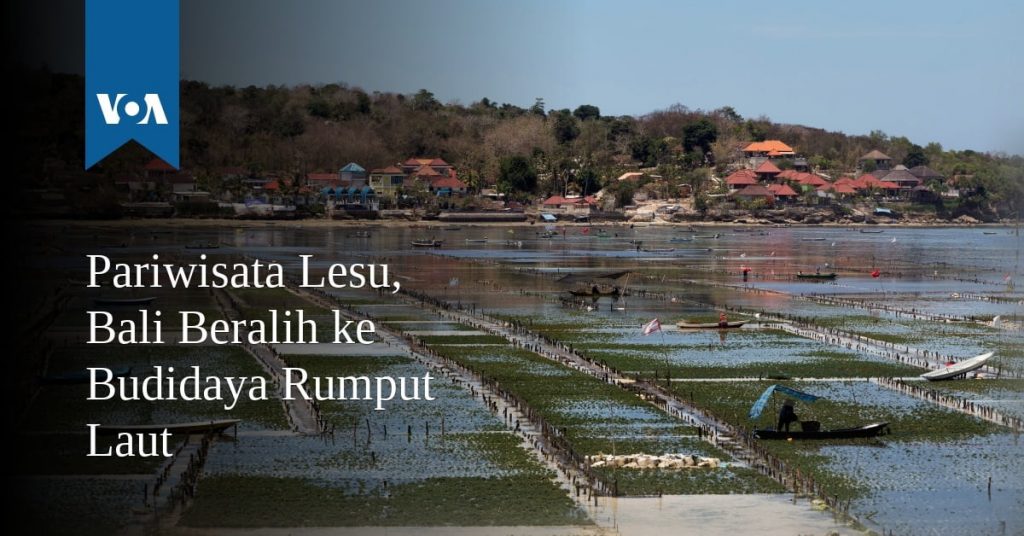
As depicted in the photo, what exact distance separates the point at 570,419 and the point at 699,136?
540 ft

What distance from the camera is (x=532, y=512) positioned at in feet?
89.6

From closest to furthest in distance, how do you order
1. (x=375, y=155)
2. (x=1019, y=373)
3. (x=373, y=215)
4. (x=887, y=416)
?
(x=887, y=416) → (x=1019, y=373) → (x=373, y=215) → (x=375, y=155)

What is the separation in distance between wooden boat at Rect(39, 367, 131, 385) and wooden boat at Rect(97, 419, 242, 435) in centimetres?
657

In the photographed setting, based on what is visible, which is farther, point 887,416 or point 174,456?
point 887,416

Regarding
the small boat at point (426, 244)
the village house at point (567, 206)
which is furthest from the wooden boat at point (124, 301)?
the village house at point (567, 206)

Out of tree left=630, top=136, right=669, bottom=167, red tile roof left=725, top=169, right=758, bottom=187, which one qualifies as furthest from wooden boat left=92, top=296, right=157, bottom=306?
tree left=630, top=136, right=669, bottom=167

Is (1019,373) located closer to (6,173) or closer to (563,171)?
(6,173)

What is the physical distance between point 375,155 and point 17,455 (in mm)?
161316

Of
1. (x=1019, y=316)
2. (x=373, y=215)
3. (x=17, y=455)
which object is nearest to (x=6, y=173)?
(x=17, y=455)

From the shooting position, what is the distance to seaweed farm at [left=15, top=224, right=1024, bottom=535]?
27688mm

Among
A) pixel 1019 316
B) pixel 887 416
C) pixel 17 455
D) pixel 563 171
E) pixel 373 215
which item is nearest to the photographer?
pixel 17 455

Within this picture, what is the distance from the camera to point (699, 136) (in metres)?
197

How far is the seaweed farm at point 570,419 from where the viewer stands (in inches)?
1090

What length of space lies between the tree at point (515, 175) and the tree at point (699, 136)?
33558mm
